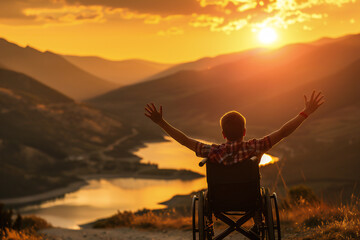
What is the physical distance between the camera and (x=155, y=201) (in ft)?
222

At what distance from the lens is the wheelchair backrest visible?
4.12 m

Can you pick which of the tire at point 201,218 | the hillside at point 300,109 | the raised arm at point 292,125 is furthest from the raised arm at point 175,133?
the hillside at point 300,109

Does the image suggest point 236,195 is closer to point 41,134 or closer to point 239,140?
point 239,140

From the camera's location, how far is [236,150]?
13.6ft

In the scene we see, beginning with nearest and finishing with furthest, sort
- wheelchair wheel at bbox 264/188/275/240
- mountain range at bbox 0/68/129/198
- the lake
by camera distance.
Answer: wheelchair wheel at bbox 264/188/275/240 → the lake → mountain range at bbox 0/68/129/198

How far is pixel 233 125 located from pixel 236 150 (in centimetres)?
24

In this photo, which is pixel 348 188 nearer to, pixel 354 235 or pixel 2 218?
pixel 2 218

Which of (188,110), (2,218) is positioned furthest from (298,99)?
(2,218)

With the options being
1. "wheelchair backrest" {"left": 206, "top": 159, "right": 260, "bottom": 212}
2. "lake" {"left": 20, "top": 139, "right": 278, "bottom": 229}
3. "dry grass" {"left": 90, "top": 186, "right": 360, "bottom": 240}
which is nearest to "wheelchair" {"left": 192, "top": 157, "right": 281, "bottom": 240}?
"wheelchair backrest" {"left": 206, "top": 159, "right": 260, "bottom": 212}

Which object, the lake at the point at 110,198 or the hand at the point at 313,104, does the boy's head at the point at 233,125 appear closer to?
the hand at the point at 313,104

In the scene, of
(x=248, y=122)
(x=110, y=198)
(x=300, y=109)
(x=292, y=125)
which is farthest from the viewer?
(x=248, y=122)

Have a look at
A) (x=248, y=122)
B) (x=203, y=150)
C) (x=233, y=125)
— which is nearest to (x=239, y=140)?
(x=233, y=125)

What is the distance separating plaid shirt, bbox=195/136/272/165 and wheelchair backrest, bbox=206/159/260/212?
51mm

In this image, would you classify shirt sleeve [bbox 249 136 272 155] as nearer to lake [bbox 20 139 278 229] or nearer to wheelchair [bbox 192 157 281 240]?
wheelchair [bbox 192 157 281 240]
